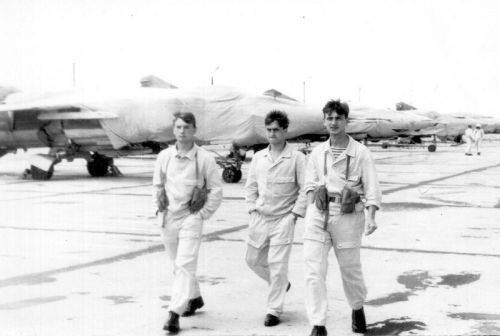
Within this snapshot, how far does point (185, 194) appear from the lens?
5.12m

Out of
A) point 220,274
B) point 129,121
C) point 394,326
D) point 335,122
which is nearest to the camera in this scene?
point 335,122

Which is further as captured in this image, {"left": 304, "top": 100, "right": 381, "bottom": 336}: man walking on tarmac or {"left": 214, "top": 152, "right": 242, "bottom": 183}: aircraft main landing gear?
{"left": 214, "top": 152, "right": 242, "bottom": 183}: aircraft main landing gear

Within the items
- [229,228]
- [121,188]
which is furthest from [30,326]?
[121,188]

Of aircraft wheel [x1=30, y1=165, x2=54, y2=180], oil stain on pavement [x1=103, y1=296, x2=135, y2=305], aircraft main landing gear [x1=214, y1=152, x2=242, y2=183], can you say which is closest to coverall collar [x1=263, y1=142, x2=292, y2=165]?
oil stain on pavement [x1=103, y1=296, x2=135, y2=305]

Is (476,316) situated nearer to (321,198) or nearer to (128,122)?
(321,198)

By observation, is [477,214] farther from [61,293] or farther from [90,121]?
[90,121]

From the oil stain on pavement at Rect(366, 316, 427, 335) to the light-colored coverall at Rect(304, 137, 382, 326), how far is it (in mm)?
220

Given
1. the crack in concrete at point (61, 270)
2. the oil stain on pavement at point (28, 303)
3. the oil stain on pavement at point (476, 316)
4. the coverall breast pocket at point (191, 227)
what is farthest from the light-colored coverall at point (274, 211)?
the crack in concrete at point (61, 270)

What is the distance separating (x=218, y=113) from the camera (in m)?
16.2

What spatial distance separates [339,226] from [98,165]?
15045 mm

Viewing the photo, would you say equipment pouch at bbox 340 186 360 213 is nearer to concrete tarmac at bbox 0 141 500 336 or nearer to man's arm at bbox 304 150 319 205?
man's arm at bbox 304 150 319 205

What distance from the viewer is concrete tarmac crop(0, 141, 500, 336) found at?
16.3ft

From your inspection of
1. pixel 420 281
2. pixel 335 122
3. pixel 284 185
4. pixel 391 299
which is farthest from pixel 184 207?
pixel 420 281

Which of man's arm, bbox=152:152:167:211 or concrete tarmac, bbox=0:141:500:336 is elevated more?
man's arm, bbox=152:152:167:211
